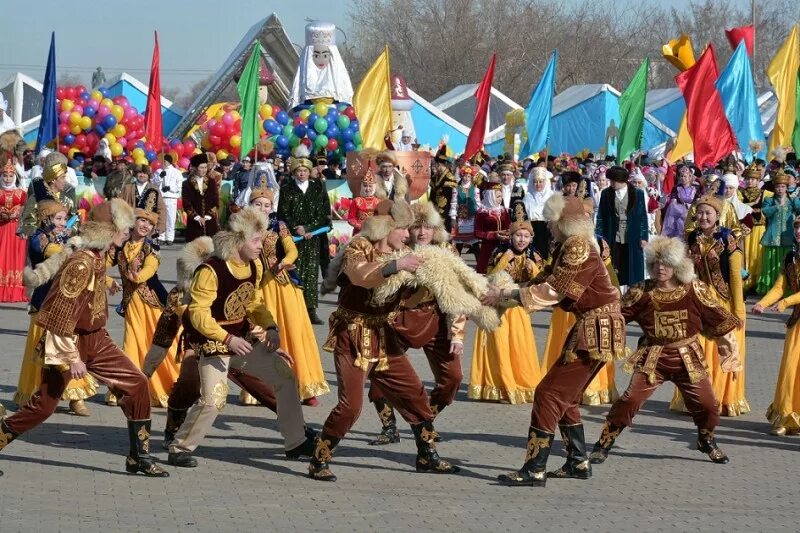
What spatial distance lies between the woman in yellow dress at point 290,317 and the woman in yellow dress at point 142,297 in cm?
60

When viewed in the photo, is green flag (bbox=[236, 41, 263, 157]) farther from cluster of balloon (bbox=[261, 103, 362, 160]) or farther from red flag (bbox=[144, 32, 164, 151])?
cluster of balloon (bbox=[261, 103, 362, 160])

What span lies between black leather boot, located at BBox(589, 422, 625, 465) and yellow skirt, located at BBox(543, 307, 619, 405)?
2.07m

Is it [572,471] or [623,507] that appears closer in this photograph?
[623,507]

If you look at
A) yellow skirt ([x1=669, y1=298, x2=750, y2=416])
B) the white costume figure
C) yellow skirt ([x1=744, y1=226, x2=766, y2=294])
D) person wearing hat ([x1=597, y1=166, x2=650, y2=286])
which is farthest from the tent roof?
yellow skirt ([x1=669, y1=298, x2=750, y2=416])

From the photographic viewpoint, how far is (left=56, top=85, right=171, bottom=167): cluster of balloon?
98.6ft

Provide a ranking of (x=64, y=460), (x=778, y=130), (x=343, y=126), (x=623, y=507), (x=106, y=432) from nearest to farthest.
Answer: (x=623, y=507)
(x=64, y=460)
(x=106, y=432)
(x=778, y=130)
(x=343, y=126)

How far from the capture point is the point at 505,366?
1078cm

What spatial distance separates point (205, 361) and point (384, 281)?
1.12 metres

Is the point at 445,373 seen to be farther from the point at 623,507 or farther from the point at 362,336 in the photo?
the point at 623,507

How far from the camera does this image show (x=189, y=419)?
8.22 meters

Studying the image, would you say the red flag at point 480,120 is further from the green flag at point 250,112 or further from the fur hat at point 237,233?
the fur hat at point 237,233

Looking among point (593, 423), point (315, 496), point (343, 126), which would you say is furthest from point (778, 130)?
point (315, 496)

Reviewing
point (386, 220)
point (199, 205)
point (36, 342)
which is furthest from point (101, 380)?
point (199, 205)

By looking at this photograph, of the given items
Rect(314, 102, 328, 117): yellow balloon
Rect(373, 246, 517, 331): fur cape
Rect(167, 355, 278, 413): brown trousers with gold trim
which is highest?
Rect(314, 102, 328, 117): yellow balloon
